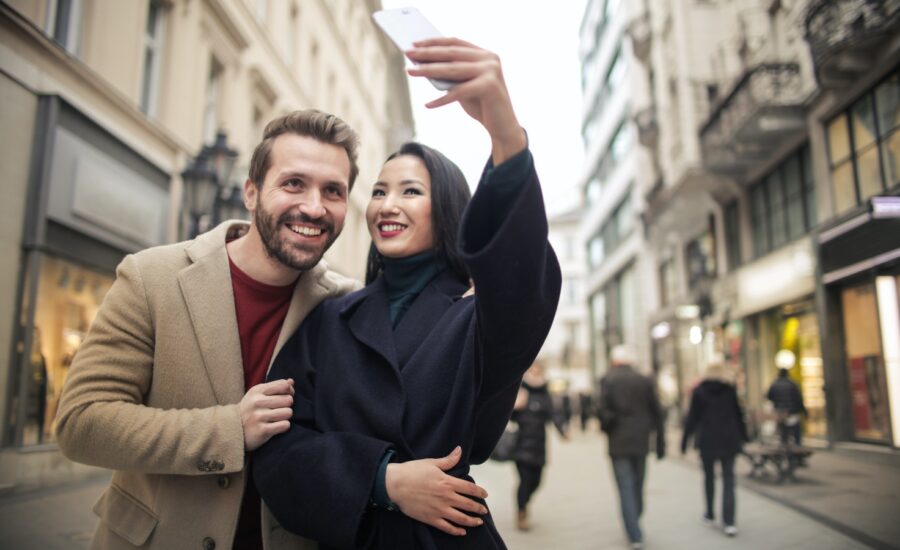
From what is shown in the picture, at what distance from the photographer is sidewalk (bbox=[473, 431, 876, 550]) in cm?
626

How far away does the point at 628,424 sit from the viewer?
748cm

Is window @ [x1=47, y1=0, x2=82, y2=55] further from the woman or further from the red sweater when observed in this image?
the woman

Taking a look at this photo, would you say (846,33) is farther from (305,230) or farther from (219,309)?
(219,309)

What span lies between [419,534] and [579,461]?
46.8 feet

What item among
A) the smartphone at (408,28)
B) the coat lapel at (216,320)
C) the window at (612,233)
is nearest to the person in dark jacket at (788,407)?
the coat lapel at (216,320)

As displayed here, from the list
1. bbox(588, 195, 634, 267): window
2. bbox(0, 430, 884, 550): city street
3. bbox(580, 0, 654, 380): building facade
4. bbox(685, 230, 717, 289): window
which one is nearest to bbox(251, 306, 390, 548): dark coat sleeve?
bbox(0, 430, 884, 550): city street

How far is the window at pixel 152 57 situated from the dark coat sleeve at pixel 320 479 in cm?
975

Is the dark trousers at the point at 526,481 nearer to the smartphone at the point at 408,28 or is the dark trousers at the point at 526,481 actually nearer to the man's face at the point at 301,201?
the man's face at the point at 301,201

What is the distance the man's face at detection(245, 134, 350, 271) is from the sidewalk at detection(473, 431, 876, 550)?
13.8ft

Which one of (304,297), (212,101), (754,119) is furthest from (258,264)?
(754,119)

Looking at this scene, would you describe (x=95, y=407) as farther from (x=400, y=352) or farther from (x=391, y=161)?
(x=391, y=161)

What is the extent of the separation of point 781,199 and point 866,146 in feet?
15.4

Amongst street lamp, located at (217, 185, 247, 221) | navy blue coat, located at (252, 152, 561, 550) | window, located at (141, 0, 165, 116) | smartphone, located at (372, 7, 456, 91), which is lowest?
navy blue coat, located at (252, 152, 561, 550)

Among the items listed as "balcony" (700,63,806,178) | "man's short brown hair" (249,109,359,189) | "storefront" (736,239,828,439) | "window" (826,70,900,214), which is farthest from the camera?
"balcony" (700,63,806,178)
